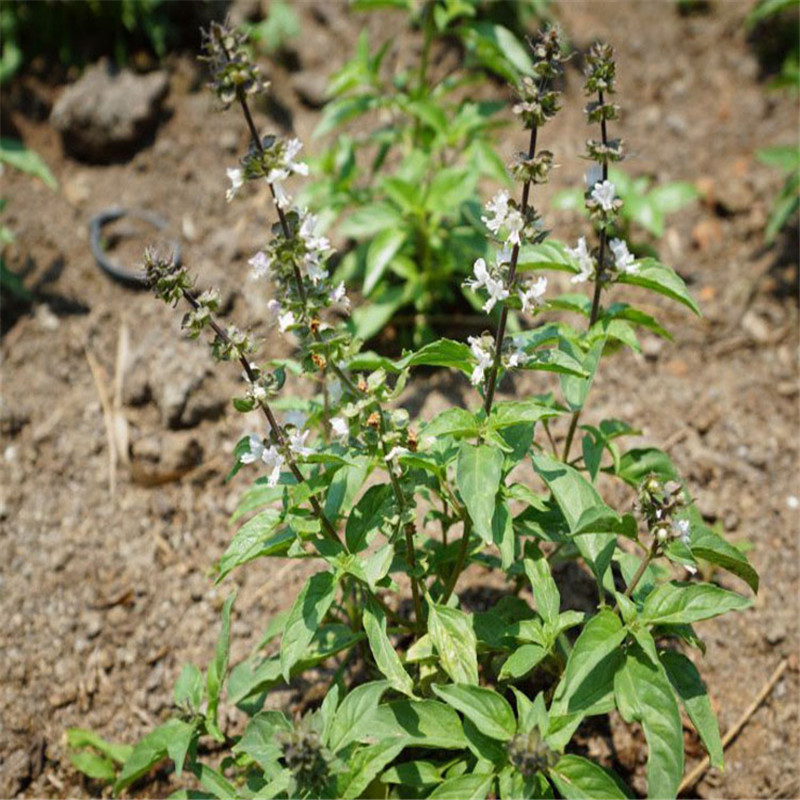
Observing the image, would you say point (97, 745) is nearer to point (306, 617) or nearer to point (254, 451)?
point (306, 617)

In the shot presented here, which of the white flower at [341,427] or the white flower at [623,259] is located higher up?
the white flower at [623,259]

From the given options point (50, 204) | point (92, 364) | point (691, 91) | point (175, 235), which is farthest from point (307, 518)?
point (691, 91)

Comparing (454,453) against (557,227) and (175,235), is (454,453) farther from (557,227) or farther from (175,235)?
(175,235)

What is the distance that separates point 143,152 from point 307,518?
4049 millimetres

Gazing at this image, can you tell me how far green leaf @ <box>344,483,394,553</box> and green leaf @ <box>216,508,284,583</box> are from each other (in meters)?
0.20

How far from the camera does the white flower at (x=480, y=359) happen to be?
8.87 feet

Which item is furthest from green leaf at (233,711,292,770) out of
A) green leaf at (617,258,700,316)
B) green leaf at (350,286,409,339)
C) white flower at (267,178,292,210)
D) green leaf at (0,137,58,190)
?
green leaf at (0,137,58,190)

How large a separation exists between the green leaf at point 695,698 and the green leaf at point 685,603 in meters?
0.20

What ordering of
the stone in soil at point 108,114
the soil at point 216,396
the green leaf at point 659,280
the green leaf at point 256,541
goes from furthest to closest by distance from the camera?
the stone in soil at point 108,114 → the soil at point 216,396 → the green leaf at point 659,280 → the green leaf at point 256,541

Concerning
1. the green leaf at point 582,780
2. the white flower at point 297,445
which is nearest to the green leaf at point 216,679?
the white flower at point 297,445

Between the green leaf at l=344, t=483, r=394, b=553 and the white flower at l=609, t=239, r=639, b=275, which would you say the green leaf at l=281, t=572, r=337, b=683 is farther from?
the white flower at l=609, t=239, r=639, b=275

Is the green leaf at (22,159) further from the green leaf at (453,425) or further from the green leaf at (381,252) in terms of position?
the green leaf at (453,425)

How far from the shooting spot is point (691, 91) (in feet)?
20.5

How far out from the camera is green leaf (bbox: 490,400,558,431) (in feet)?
8.83
